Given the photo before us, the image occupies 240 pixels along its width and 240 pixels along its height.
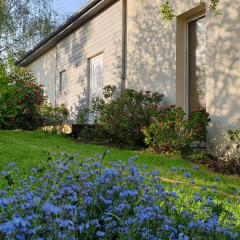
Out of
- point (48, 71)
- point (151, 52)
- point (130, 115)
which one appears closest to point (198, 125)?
point (130, 115)

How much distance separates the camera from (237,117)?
8531 mm

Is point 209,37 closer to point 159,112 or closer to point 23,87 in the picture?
point 159,112

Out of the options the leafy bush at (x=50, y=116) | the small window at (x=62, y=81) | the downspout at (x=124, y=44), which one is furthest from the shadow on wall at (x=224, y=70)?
the small window at (x=62, y=81)

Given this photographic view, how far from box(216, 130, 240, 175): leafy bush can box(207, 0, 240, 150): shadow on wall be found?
0.39 metres

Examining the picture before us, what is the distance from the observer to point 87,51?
55.2 ft

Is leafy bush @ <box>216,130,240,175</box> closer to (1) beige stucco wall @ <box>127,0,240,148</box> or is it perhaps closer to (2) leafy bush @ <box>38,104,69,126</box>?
(1) beige stucco wall @ <box>127,0,240,148</box>

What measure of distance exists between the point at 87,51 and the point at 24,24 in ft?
44.9

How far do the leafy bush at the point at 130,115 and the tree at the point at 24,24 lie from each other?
18.7 meters

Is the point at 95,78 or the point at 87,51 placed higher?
the point at 87,51

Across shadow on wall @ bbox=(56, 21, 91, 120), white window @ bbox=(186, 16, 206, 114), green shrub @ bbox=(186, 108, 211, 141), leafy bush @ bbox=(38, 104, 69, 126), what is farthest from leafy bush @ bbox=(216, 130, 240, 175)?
leafy bush @ bbox=(38, 104, 69, 126)

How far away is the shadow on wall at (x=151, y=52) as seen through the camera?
10922mm

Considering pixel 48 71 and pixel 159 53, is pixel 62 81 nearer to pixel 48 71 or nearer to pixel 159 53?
pixel 48 71

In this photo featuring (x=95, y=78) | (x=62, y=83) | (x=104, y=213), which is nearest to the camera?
(x=104, y=213)

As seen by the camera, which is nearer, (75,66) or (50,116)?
(50,116)
